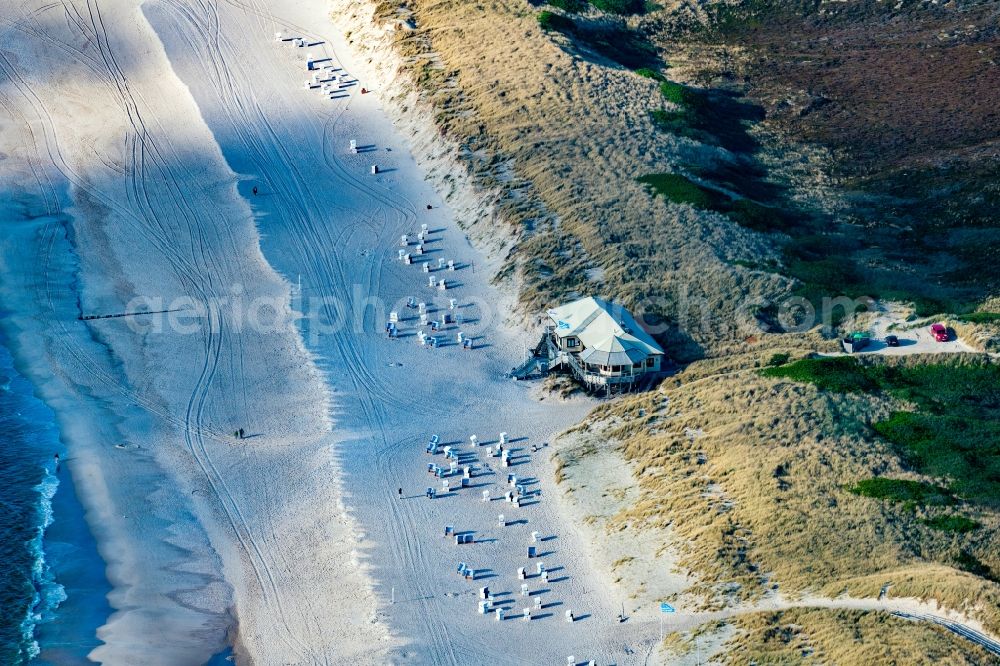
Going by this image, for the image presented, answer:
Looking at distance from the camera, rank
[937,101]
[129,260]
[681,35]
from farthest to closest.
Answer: [681,35] → [937,101] → [129,260]

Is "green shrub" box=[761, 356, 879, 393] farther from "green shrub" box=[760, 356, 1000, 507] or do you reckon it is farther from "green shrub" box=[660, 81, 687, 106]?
"green shrub" box=[660, 81, 687, 106]

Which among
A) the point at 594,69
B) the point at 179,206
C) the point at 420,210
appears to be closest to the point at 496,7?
the point at 594,69

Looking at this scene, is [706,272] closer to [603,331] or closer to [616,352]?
[603,331]

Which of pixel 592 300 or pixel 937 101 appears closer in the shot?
pixel 592 300

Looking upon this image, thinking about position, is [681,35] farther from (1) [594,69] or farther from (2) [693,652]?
(2) [693,652]

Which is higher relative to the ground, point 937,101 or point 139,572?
point 937,101

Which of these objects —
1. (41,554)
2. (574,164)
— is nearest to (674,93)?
(574,164)
